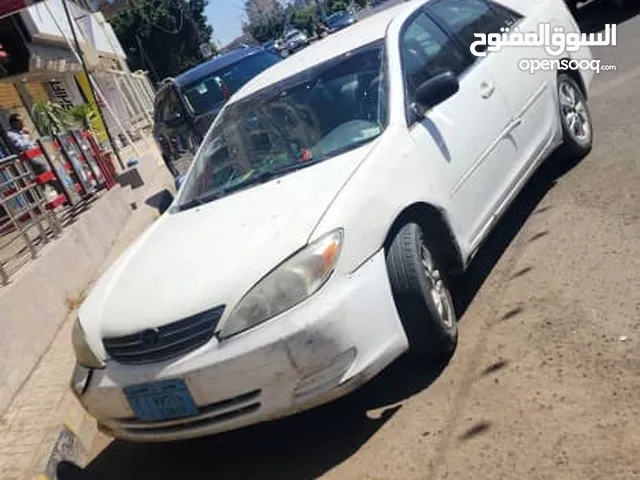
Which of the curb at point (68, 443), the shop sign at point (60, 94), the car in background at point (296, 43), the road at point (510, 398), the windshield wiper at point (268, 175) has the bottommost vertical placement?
the road at point (510, 398)

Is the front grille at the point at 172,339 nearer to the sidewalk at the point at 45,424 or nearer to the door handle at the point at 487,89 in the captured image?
the sidewalk at the point at 45,424

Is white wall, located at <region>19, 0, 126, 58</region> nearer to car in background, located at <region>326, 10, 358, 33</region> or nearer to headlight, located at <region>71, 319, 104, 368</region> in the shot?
car in background, located at <region>326, 10, 358, 33</region>

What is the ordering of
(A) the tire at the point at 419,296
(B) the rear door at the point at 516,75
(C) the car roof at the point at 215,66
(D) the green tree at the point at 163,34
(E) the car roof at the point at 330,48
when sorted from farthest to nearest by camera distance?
(D) the green tree at the point at 163,34 → (C) the car roof at the point at 215,66 → (B) the rear door at the point at 516,75 → (E) the car roof at the point at 330,48 → (A) the tire at the point at 419,296

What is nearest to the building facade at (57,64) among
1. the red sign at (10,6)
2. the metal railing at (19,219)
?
the red sign at (10,6)

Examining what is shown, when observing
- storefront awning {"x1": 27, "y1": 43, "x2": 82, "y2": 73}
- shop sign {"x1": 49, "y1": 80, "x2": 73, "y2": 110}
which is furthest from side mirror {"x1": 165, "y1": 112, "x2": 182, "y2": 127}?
shop sign {"x1": 49, "y1": 80, "x2": 73, "y2": 110}

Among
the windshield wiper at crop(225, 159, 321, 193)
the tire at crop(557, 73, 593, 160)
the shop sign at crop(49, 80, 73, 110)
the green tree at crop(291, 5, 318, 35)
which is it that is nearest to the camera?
the windshield wiper at crop(225, 159, 321, 193)

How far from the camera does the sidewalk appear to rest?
4.04 meters

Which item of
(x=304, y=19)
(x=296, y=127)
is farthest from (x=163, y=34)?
(x=296, y=127)

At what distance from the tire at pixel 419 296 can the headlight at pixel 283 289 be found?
16.1 inches

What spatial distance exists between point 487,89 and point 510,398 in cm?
222

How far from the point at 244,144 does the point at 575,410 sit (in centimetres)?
247

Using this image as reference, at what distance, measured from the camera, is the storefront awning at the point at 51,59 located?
18.1m

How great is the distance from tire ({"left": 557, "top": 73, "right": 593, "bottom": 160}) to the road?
0.72 m

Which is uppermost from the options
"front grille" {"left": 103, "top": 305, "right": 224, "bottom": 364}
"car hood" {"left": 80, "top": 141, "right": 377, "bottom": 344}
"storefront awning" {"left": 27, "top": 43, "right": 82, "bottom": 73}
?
"storefront awning" {"left": 27, "top": 43, "right": 82, "bottom": 73}
